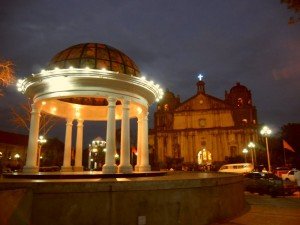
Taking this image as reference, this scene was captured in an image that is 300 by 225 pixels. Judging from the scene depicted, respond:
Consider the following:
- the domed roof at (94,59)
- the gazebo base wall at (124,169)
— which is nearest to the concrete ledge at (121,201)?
the gazebo base wall at (124,169)

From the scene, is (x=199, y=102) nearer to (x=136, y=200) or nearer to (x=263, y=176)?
(x=263, y=176)

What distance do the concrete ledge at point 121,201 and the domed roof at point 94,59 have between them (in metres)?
7.60

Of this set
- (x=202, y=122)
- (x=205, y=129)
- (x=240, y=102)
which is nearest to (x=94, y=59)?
(x=205, y=129)

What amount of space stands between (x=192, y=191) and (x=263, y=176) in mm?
15198

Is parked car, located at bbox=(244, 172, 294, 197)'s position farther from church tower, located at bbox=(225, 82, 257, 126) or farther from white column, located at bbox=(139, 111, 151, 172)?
church tower, located at bbox=(225, 82, 257, 126)

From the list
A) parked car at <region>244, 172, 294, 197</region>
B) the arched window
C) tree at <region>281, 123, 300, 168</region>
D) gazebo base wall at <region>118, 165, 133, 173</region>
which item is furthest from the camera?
the arched window

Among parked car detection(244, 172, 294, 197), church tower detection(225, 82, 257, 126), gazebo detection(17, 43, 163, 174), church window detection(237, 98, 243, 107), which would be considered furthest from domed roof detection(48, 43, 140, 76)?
church window detection(237, 98, 243, 107)

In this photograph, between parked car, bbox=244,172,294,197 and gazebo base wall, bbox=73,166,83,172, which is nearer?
gazebo base wall, bbox=73,166,83,172

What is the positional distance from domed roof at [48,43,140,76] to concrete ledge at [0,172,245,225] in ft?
24.9

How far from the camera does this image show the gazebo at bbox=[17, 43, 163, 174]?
40.5 feet

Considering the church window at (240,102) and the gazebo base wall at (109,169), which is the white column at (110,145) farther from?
the church window at (240,102)

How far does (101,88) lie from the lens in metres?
12.5

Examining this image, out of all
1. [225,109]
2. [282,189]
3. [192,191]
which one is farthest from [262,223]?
[225,109]

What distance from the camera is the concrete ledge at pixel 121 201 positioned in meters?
6.85
